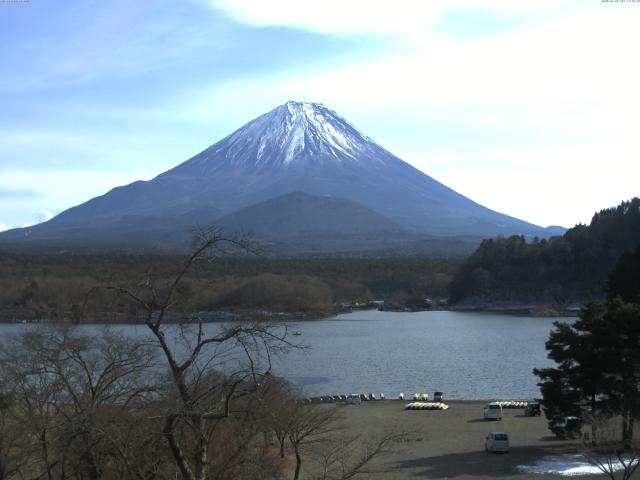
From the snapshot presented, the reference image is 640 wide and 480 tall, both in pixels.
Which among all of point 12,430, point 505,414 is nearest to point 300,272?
point 505,414

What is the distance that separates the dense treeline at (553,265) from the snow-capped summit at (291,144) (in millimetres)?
87928

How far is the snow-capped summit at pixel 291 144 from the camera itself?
154500 millimetres

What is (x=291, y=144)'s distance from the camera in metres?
156

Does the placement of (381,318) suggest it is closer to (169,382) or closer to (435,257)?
(435,257)

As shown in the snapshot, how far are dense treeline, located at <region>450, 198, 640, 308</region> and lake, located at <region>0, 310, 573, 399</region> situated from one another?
1299 centimetres

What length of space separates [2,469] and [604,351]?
9671 mm

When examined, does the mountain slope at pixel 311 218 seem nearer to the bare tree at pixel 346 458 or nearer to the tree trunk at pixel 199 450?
the bare tree at pixel 346 458

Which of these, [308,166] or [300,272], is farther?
[308,166]

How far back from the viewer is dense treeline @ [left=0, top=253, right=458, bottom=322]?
51.5 m

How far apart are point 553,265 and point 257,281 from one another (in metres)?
23.0

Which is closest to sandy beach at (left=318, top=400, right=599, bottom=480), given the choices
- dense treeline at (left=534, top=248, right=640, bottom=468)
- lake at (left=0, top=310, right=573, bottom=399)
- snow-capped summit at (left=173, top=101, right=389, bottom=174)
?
dense treeline at (left=534, top=248, right=640, bottom=468)

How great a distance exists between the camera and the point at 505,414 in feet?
64.3

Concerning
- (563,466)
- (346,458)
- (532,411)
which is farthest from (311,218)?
(346,458)

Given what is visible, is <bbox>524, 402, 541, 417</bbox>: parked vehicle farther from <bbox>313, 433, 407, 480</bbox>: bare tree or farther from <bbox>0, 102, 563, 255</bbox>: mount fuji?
<bbox>0, 102, 563, 255</bbox>: mount fuji
